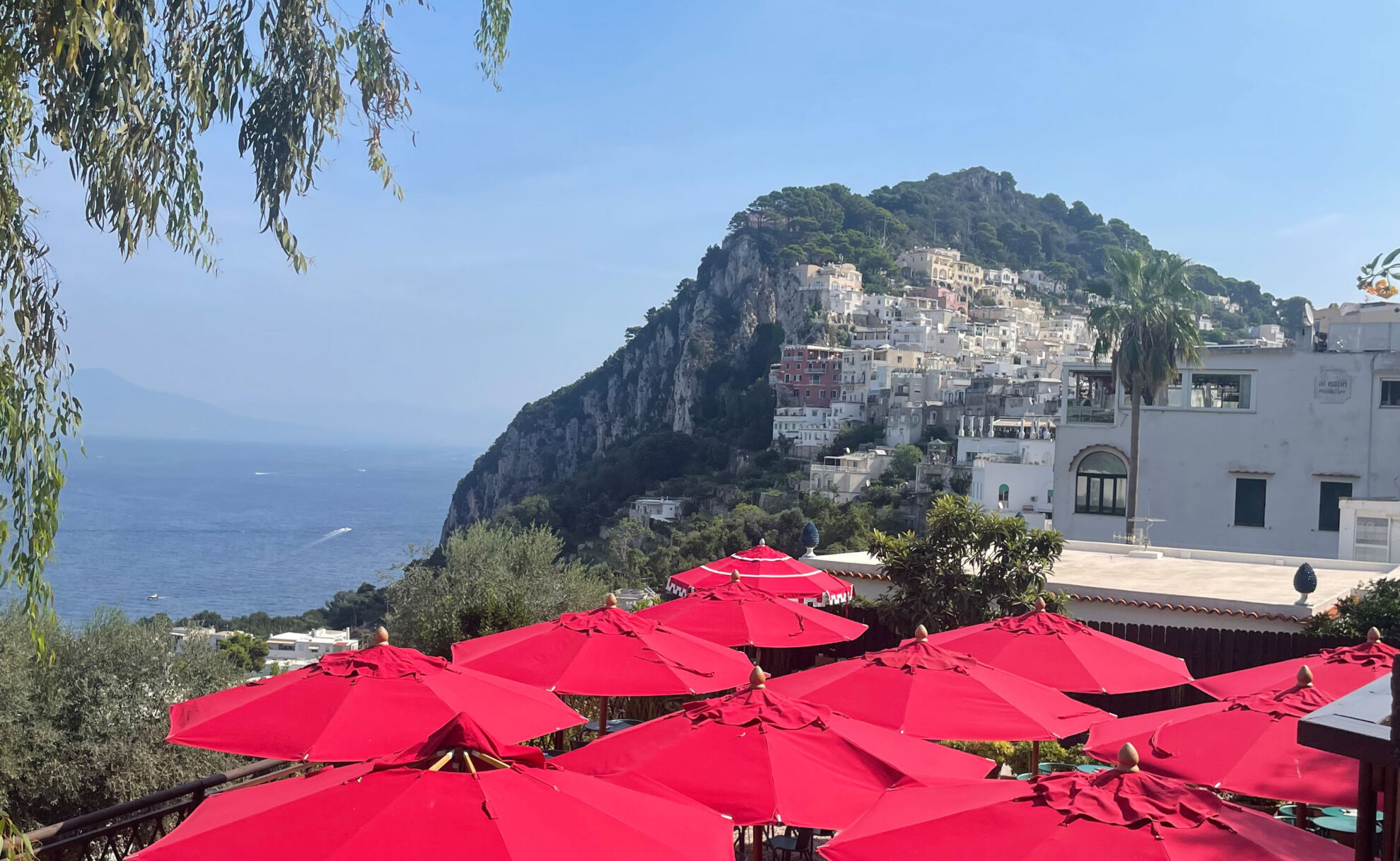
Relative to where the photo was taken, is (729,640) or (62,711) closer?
(729,640)

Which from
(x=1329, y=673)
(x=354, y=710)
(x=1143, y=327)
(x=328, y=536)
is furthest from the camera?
(x=328, y=536)

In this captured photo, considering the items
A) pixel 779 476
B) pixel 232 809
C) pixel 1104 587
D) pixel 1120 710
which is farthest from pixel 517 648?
pixel 779 476

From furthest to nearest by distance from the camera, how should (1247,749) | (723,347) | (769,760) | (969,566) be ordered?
(723,347) < (969,566) < (1247,749) < (769,760)

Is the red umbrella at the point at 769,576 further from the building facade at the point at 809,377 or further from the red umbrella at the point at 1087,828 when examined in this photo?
the building facade at the point at 809,377

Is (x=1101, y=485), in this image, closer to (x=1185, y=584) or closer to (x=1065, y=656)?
(x=1185, y=584)

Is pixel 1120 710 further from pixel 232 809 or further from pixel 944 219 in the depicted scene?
pixel 944 219

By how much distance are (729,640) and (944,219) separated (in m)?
173

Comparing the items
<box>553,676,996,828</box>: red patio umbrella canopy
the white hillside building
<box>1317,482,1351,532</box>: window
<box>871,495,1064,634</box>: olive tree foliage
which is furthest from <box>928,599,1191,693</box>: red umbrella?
<box>1317,482,1351,532</box>: window

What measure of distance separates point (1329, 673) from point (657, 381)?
136m

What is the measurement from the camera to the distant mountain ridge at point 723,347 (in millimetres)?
117250

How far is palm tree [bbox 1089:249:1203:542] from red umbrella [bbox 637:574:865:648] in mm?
21797

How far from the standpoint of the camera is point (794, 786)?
4543mm

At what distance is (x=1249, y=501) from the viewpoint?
2873 cm

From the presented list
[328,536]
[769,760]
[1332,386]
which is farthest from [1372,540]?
[328,536]
